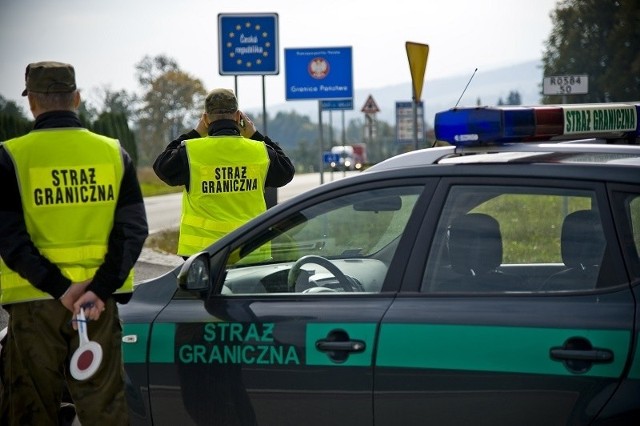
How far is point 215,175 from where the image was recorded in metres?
6.93

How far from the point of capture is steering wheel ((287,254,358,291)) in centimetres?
472

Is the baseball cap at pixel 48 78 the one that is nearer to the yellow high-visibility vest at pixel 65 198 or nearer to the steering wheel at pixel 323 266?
the yellow high-visibility vest at pixel 65 198

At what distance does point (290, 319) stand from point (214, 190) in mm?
2536

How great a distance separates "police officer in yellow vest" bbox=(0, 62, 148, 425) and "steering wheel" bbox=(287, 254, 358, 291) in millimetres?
599

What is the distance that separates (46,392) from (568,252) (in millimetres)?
1919

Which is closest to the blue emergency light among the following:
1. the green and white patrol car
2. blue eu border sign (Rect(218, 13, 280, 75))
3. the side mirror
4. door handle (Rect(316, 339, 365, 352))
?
the green and white patrol car

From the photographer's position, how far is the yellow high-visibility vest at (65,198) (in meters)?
4.45

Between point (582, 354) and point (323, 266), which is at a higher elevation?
point (323, 266)

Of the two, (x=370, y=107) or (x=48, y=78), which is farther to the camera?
(x=370, y=107)

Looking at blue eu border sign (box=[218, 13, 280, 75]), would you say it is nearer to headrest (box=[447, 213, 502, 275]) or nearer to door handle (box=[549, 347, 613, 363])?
headrest (box=[447, 213, 502, 275])

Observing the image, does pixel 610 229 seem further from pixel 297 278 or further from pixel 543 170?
pixel 297 278

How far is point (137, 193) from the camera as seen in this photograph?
4.65m

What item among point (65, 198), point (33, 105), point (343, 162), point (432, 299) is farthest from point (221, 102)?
point (343, 162)

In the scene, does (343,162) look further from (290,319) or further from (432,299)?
(432,299)
